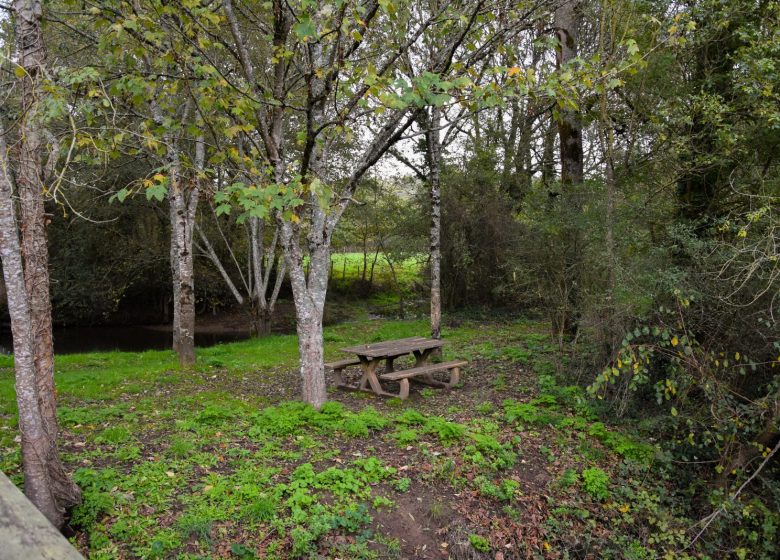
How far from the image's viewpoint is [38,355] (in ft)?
13.8

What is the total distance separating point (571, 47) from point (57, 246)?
1953 cm

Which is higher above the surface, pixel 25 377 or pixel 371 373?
pixel 25 377

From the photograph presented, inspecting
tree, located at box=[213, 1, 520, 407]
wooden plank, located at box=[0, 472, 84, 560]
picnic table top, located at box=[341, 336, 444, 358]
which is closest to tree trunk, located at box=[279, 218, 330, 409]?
tree, located at box=[213, 1, 520, 407]

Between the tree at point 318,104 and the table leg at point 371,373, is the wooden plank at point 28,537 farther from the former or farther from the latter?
the table leg at point 371,373

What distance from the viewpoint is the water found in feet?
A: 60.8

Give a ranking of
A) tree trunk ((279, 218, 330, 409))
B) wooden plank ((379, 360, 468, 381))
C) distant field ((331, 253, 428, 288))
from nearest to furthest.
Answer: tree trunk ((279, 218, 330, 409)), wooden plank ((379, 360, 468, 381)), distant field ((331, 253, 428, 288))

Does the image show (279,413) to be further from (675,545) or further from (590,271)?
(590,271)

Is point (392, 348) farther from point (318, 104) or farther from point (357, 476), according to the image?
point (318, 104)

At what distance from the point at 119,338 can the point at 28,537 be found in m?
22.1

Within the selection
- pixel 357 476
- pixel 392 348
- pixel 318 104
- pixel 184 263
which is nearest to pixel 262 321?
pixel 184 263

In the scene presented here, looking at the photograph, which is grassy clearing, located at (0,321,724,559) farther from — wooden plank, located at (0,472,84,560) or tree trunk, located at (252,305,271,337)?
tree trunk, located at (252,305,271,337)

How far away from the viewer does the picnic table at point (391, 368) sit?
323 inches

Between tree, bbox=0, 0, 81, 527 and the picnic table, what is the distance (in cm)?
460

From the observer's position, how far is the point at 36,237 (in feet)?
13.5
